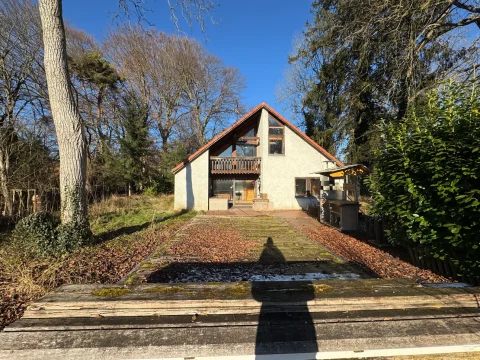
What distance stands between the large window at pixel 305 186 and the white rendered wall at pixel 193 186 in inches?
231

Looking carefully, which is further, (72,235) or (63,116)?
(63,116)

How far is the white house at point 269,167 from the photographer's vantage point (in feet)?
52.4

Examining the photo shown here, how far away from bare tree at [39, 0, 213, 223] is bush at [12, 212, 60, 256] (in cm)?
54

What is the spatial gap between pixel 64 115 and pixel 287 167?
1241 centimetres

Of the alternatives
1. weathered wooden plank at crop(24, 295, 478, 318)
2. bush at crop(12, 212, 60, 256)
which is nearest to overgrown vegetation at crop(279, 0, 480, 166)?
weathered wooden plank at crop(24, 295, 478, 318)

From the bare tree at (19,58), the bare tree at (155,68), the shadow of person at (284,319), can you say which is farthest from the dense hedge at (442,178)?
the bare tree at (155,68)

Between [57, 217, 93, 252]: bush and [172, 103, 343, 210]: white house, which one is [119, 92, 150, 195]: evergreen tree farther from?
[57, 217, 93, 252]: bush

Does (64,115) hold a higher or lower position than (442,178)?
higher

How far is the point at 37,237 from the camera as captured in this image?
6.18 metres

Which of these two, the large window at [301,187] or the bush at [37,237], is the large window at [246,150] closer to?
the large window at [301,187]

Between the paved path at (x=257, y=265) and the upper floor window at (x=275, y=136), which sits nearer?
the paved path at (x=257, y=265)

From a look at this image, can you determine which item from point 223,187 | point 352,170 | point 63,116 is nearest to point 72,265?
point 63,116

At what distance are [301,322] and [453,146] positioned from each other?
134 inches

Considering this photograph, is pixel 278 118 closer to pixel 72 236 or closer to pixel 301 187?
pixel 301 187
